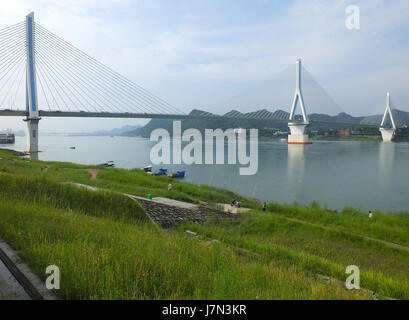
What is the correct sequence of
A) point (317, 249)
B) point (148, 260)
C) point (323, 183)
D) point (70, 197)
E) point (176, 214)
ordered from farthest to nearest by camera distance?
point (323, 183) < point (176, 214) < point (317, 249) < point (70, 197) < point (148, 260)

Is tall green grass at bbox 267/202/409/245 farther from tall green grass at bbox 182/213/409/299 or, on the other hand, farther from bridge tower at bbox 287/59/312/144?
bridge tower at bbox 287/59/312/144

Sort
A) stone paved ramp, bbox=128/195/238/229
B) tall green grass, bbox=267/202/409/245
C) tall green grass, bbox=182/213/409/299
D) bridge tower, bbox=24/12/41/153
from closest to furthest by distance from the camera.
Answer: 1. tall green grass, bbox=182/213/409/299
2. stone paved ramp, bbox=128/195/238/229
3. tall green grass, bbox=267/202/409/245
4. bridge tower, bbox=24/12/41/153

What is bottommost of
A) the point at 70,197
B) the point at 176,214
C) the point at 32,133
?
the point at 176,214

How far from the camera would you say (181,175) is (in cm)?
2106

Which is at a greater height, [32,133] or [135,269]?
[32,133]

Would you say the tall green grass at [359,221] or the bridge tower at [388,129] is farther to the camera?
the bridge tower at [388,129]

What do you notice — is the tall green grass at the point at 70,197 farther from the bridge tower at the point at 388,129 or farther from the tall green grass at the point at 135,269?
the bridge tower at the point at 388,129

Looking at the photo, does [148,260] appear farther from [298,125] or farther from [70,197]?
[298,125]

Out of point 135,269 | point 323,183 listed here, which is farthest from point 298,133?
point 135,269

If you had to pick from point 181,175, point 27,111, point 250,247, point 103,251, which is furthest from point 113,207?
point 27,111

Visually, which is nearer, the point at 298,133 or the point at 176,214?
the point at 176,214

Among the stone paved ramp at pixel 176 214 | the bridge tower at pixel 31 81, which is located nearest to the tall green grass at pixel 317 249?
the stone paved ramp at pixel 176 214

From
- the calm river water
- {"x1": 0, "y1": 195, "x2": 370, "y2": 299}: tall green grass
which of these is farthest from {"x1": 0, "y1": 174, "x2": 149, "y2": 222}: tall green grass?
the calm river water

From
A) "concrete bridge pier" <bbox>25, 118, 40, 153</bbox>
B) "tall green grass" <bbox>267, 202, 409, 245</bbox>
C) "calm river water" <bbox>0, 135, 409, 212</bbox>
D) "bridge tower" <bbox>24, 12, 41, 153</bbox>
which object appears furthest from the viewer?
"concrete bridge pier" <bbox>25, 118, 40, 153</bbox>
